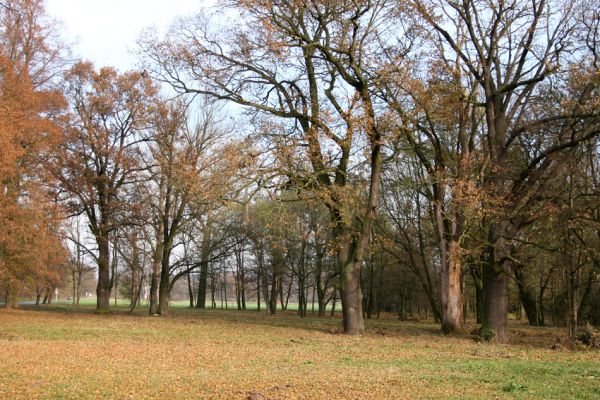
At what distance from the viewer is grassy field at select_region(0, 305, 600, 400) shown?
8133mm

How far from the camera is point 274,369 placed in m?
10.9

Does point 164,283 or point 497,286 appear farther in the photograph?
point 164,283

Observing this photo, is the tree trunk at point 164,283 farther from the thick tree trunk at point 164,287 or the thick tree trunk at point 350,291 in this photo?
the thick tree trunk at point 350,291

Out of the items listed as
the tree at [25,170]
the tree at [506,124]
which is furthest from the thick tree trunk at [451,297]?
the tree at [25,170]

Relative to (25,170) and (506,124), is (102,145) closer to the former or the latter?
(25,170)

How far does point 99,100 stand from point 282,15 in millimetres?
17171

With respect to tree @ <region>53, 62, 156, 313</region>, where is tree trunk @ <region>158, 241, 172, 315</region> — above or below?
below

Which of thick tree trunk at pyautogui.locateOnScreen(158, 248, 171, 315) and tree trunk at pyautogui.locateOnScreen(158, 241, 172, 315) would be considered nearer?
tree trunk at pyautogui.locateOnScreen(158, 241, 172, 315)

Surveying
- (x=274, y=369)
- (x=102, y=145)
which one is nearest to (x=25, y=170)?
(x=102, y=145)

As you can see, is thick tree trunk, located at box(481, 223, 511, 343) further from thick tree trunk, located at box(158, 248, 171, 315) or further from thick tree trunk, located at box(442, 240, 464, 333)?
thick tree trunk, located at box(158, 248, 171, 315)

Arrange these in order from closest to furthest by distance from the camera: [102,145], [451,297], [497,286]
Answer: [497,286]
[451,297]
[102,145]

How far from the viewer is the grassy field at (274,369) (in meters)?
8.13

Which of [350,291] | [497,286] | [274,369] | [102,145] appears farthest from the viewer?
[102,145]

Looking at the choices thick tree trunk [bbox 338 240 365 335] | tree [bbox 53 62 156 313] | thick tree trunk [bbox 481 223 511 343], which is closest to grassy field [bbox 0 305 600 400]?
thick tree trunk [bbox 481 223 511 343]
